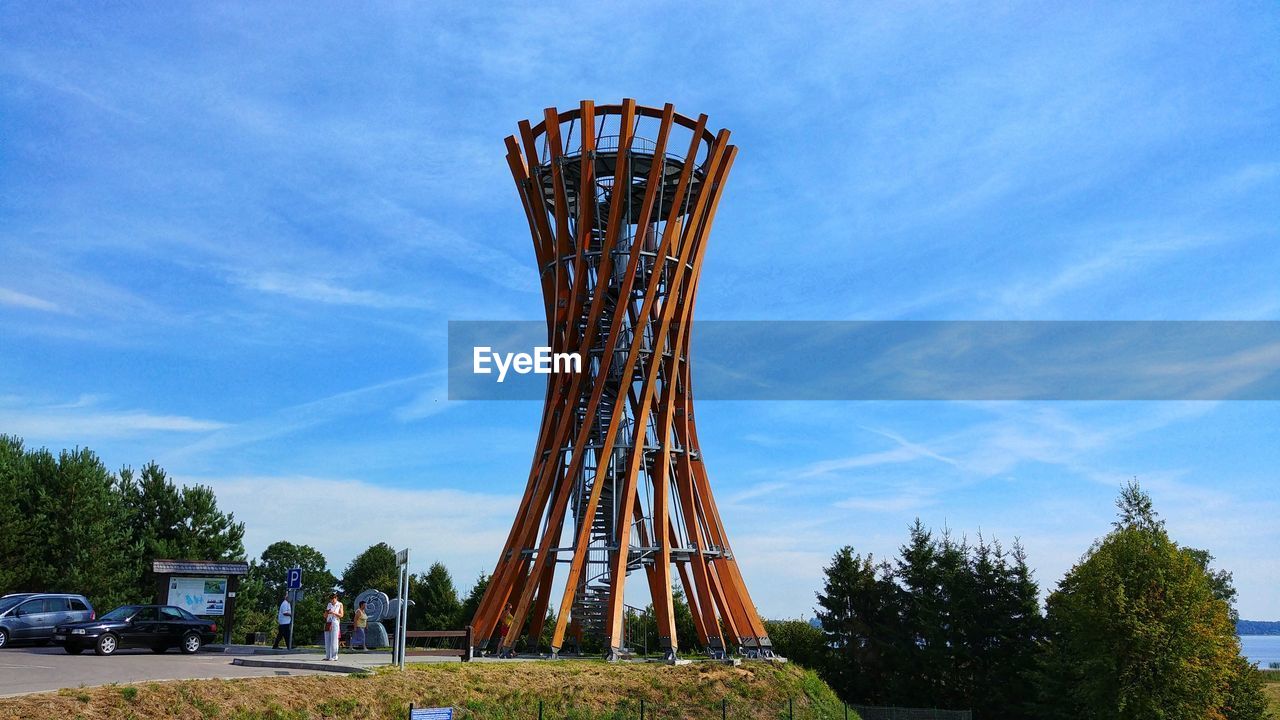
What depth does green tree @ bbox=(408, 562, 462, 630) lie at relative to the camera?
43050 millimetres

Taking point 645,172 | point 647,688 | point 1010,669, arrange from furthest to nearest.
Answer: point 1010,669, point 645,172, point 647,688

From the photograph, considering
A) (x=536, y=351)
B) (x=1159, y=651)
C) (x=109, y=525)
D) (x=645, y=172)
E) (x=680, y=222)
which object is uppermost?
(x=645, y=172)

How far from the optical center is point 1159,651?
2459 cm

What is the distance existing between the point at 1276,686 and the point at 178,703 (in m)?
52.6

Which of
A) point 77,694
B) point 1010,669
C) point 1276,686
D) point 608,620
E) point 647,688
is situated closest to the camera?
point 77,694

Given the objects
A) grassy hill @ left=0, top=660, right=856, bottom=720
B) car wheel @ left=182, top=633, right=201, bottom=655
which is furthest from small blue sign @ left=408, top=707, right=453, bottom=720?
car wheel @ left=182, top=633, right=201, bottom=655

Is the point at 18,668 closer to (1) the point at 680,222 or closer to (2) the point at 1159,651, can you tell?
(1) the point at 680,222

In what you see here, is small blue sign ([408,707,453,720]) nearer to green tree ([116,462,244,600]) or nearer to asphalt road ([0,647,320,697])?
asphalt road ([0,647,320,697])

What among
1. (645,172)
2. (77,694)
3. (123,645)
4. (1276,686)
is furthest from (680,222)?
(1276,686)

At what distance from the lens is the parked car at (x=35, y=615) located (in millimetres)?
19484

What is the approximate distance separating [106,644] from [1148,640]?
80.8 ft

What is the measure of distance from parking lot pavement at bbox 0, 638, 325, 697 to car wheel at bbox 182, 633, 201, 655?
3.60ft

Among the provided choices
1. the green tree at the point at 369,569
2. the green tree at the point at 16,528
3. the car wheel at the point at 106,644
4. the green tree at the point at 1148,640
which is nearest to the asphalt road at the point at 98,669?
the car wheel at the point at 106,644

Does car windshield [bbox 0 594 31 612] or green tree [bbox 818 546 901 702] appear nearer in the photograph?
car windshield [bbox 0 594 31 612]
